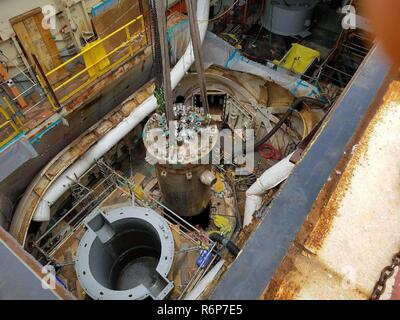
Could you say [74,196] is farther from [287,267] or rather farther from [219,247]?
[287,267]

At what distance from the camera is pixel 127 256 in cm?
934

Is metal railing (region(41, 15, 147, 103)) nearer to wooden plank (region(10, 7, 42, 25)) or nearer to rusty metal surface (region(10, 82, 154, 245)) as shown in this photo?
rusty metal surface (region(10, 82, 154, 245))

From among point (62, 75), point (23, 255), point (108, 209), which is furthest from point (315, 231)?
point (62, 75)

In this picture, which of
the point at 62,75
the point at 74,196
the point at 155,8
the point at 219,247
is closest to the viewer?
the point at 155,8

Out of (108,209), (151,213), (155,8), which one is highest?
(155,8)

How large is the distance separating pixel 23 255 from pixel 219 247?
5.44m

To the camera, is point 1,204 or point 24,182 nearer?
point 1,204

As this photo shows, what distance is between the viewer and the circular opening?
795 cm

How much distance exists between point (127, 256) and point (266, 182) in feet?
14.8

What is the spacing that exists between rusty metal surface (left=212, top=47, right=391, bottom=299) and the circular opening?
4185 millimetres

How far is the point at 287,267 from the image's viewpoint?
11.9 ft

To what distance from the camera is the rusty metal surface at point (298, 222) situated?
358 centimetres

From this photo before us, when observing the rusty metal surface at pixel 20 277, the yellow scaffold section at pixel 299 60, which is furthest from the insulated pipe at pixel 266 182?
the rusty metal surface at pixel 20 277

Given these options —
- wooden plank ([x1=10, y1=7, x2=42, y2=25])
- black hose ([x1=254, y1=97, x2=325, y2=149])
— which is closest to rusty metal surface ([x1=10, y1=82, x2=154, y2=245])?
wooden plank ([x1=10, y1=7, x2=42, y2=25])
